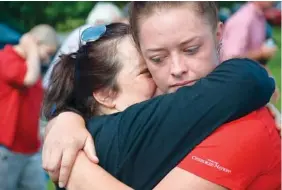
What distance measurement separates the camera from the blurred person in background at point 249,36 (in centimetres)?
738

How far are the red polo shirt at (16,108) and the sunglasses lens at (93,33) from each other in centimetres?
303

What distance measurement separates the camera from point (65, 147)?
2047 millimetres

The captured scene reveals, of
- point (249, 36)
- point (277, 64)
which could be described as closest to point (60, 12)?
point (277, 64)

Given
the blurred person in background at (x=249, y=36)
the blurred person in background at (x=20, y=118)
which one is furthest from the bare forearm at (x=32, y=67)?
the blurred person in background at (x=249, y=36)

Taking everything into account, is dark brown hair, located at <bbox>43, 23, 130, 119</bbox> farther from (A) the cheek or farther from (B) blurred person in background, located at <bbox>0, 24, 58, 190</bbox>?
(B) blurred person in background, located at <bbox>0, 24, 58, 190</bbox>

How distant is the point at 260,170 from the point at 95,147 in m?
0.49

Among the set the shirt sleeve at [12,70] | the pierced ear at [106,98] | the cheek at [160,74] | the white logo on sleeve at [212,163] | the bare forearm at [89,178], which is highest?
the cheek at [160,74]

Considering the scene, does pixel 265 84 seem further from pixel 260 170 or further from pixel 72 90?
pixel 72 90

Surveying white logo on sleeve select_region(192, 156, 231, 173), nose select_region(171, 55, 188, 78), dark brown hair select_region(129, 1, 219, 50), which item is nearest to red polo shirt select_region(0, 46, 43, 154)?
dark brown hair select_region(129, 1, 219, 50)

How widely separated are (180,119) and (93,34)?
0.55 metres

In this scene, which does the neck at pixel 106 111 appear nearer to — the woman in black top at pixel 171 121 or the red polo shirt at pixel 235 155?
the woman in black top at pixel 171 121

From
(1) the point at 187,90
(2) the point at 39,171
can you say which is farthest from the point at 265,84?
(2) the point at 39,171

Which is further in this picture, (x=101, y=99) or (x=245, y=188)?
(x=101, y=99)

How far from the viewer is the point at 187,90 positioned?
1966 mm
